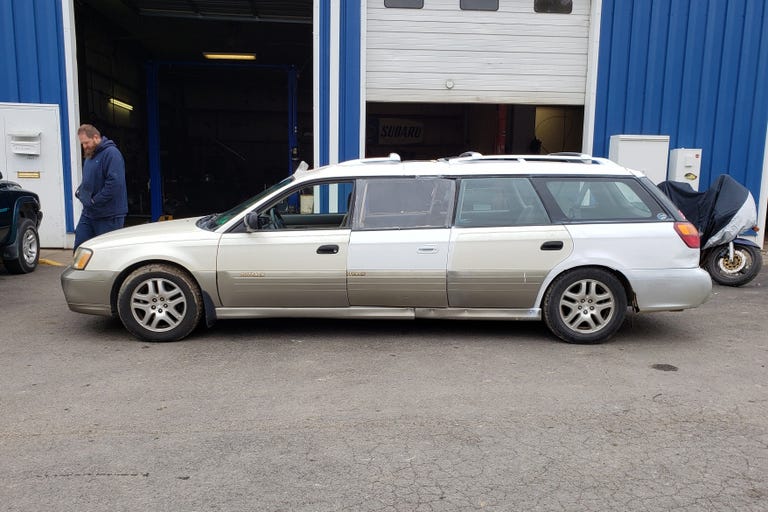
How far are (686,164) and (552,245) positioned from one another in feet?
22.0

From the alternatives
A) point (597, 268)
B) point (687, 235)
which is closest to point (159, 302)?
point (597, 268)

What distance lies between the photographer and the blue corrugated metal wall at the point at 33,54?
1017cm

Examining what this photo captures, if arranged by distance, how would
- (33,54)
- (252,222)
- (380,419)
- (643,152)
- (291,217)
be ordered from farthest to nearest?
(643,152) < (33,54) < (291,217) < (252,222) < (380,419)

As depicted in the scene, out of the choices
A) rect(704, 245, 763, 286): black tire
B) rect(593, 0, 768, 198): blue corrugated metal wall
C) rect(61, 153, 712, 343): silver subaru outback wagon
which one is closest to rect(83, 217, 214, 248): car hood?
rect(61, 153, 712, 343): silver subaru outback wagon

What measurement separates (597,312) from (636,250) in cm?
63

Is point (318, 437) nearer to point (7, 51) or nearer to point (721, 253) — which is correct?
point (721, 253)

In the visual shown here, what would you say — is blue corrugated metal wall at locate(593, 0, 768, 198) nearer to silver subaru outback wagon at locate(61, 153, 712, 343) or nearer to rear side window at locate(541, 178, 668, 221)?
rear side window at locate(541, 178, 668, 221)

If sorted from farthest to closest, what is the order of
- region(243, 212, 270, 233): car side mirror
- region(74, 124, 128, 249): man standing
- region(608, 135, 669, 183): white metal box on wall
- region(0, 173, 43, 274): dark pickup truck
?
region(608, 135, 669, 183): white metal box on wall, region(0, 173, 43, 274): dark pickup truck, region(74, 124, 128, 249): man standing, region(243, 212, 270, 233): car side mirror

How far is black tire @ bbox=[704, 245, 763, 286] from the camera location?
323 inches

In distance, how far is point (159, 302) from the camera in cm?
548

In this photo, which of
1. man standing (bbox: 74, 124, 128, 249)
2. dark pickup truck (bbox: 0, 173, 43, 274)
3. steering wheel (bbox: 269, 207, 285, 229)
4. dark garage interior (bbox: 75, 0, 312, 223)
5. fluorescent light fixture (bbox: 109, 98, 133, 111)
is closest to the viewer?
steering wheel (bbox: 269, 207, 285, 229)

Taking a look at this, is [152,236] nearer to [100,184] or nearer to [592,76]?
[100,184]

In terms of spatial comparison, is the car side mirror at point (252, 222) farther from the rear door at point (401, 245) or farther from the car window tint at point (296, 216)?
the rear door at point (401, 245)

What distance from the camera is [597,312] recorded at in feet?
18.2
